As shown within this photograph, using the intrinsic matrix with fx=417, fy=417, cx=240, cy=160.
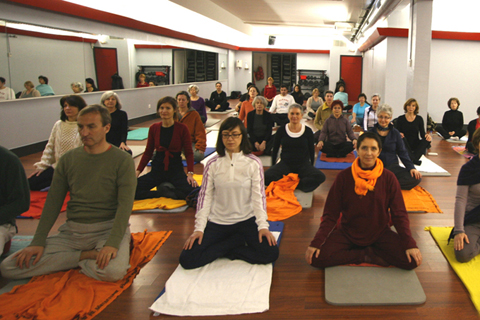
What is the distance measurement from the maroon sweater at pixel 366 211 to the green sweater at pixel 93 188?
1412mm

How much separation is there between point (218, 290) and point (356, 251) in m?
1.11

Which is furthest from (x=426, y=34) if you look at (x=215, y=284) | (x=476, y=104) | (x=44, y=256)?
(x=44, y=256)

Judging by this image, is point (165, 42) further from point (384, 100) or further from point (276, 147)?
point (276, 147)

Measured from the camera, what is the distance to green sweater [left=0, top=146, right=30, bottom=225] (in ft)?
10.2

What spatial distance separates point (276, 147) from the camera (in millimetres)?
5477

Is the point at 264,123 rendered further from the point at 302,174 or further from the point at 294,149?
the point at 302,174

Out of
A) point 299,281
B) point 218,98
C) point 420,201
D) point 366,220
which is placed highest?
point 218,98

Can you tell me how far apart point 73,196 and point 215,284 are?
1209 mm

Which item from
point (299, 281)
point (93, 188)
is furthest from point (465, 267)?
point (93, 188)

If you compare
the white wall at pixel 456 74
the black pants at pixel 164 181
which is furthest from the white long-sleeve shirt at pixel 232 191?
the white wall at pixel 456 74

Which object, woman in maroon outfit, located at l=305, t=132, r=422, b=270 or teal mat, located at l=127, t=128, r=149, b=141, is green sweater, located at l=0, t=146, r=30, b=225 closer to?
woman in maroon outfit, located at l=305, t=132, r=422, b=270

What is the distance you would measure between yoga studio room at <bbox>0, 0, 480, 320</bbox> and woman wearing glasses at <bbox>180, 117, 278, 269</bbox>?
0.01 m

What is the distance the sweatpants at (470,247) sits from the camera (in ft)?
10.5

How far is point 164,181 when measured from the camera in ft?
16.4
